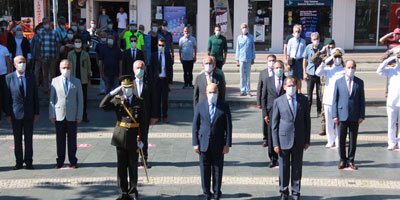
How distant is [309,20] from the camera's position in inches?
952

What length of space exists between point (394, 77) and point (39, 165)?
7.11m

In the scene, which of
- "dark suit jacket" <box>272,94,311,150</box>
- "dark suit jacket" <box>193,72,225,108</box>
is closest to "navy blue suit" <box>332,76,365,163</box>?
"dark suit jacket" <box>272,94,311,150</box>

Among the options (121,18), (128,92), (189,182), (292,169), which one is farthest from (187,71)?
(292,169)

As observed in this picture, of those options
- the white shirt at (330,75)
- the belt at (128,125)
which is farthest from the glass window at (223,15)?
the belt at (128,125)

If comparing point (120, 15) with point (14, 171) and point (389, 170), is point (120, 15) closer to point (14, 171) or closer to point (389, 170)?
point (14, 171)

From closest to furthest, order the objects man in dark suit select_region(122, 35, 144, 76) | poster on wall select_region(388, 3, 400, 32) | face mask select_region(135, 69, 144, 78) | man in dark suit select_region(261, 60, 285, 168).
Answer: face mask select_region(135, 69, 144, 78) < man in dark suit select_region(261, 60, 285, 168) < man in dark suit select_region(122, 35, 144, 76) < poster on wall select_region(388, 3, 400, 32)

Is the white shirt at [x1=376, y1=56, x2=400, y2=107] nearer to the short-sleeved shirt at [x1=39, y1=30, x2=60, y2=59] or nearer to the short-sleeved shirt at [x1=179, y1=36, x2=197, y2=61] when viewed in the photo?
the short-sleeved shirt at [x1=179, y1=36, x2=197, y2=61]

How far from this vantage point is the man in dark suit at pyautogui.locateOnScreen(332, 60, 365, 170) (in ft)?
30.4

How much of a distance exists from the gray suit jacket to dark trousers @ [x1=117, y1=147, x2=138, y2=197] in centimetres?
186

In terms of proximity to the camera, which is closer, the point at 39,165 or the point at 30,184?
the point at 30,184

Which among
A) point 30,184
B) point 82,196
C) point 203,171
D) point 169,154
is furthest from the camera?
point 169,154

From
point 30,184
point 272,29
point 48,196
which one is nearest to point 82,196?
point 48,196

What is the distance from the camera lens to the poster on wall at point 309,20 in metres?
24.1

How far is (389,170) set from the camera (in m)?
9.41
